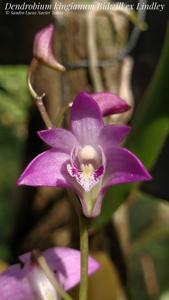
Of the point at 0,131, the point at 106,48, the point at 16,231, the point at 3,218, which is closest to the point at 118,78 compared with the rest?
the point at 106,48

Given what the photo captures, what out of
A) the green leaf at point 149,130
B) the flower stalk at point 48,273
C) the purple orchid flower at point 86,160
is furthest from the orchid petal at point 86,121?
the green leaf at point 149,130

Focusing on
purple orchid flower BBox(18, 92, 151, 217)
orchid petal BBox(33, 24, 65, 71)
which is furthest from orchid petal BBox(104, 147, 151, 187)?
orchid petal BBox(33, 24, 65, 71)

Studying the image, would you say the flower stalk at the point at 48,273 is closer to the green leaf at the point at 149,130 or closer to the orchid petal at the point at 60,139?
the orchid petal at the point at 60,139

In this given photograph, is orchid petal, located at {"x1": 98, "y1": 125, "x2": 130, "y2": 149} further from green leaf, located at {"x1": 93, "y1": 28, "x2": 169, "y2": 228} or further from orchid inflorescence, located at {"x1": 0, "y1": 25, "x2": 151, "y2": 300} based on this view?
green leaf, located at {"x1": 93, "y1": 28, "x2": 169, "y2": 228}

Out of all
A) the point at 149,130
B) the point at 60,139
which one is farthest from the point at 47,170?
the point at 149,130

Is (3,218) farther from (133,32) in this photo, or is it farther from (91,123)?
(91,123)
